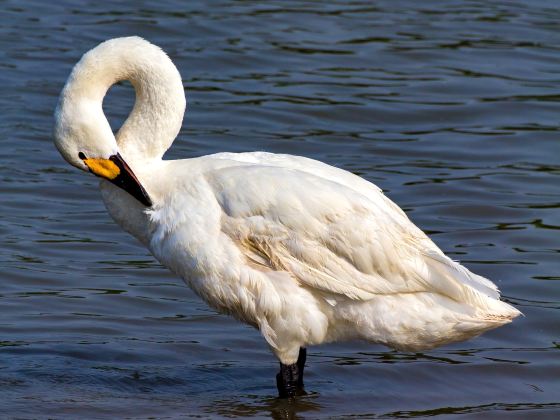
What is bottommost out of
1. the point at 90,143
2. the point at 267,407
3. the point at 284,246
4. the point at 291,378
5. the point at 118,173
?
the point at 267,407

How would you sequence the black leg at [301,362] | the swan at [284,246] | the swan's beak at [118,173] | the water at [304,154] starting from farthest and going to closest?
the water at [304,154]
the black leg at [301,362]
the swan's beak at [118,173]
the swan at [284,246]

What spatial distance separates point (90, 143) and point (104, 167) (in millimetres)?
145

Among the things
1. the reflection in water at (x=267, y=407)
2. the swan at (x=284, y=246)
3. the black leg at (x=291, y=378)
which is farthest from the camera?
the black leg at (x=291, y=378)

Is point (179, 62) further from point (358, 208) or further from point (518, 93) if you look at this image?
point (358, 208)

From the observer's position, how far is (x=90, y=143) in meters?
7.70

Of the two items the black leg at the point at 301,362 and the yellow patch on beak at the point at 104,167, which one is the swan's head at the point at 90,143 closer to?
the yellow patch on beak at the point at 104,167

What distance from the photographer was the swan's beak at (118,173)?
25.2 feet

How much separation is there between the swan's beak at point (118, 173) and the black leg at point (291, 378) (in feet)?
3.96

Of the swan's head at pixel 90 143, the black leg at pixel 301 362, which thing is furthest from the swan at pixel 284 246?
the black leg at pixel 301 362

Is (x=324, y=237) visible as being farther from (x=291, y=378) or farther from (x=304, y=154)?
(x=304, y=154)

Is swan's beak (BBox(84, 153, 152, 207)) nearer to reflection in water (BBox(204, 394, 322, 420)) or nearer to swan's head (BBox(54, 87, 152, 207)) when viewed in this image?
swan's head (BBox(54, 87, 152, 207))

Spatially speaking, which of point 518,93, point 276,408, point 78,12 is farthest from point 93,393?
point 78,12

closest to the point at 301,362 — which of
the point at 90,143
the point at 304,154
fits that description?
the point at 90,143

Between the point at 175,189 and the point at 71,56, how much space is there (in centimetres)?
811
